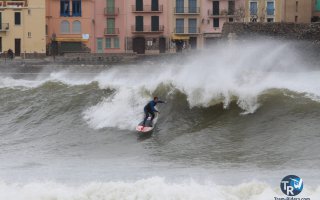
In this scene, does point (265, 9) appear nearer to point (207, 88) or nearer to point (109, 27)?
point (109, 27)

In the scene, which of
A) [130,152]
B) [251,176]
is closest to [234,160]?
[251,176]

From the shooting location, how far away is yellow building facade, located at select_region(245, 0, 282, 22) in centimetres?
7125

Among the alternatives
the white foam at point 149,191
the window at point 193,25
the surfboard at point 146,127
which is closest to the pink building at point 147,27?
the window at point 193,25

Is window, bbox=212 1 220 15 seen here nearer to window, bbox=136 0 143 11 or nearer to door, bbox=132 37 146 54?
window, bbox=136 0 143 11

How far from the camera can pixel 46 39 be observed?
225 ft

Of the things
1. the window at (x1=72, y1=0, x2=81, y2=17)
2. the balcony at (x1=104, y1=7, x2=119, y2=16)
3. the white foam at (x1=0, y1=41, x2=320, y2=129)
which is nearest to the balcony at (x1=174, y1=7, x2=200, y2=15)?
the balcony at (x1=104, y1=7, x2=119, y2=16)

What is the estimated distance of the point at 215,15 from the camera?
7188 cm

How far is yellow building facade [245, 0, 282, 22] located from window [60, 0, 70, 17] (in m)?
17.3

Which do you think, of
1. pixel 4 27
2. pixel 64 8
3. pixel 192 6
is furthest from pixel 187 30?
pixel 4 27

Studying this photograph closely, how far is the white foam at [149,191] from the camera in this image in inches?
531

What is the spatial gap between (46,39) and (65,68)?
10.8m

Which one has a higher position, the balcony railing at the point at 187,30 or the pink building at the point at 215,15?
the pink building at the point at 215,15

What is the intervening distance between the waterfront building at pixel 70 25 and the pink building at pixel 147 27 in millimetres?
3838

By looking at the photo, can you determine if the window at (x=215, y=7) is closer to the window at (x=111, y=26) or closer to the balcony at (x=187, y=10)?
the balcony at (x=187, y=10)
